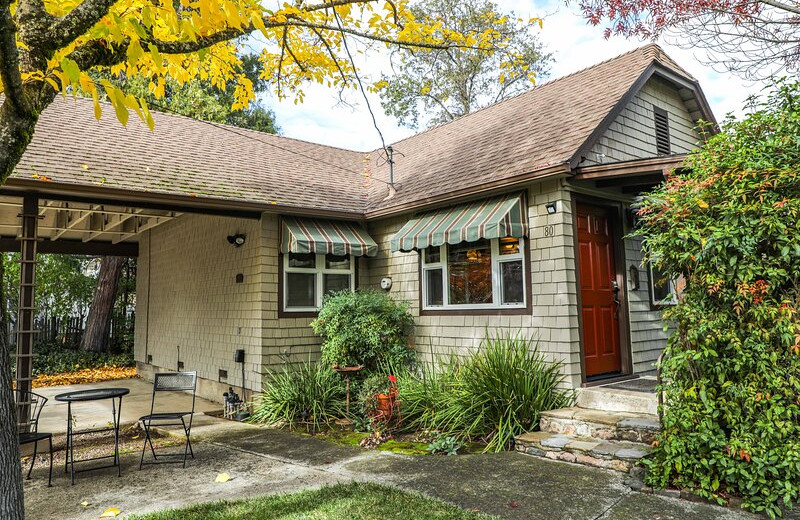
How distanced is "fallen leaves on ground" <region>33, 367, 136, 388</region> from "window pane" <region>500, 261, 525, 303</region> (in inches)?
402

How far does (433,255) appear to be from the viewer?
8.91 meters

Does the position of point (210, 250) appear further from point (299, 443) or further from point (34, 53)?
point (34, 53)

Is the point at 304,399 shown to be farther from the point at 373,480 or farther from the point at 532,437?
the point at 532,437

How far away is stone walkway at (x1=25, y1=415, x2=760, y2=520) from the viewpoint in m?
4.18

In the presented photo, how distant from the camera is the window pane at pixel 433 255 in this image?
8828 millimetres

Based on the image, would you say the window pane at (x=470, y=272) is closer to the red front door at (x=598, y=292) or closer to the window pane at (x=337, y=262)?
the red front door at (x=598, y=292)

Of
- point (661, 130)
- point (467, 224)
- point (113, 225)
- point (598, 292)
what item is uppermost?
point (661, 130)

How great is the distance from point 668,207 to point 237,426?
628cm

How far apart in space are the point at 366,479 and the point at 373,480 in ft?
0.25

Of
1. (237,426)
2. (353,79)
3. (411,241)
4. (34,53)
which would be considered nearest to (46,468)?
(237,426)

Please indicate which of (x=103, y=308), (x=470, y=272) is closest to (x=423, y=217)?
(x=470, y=272)

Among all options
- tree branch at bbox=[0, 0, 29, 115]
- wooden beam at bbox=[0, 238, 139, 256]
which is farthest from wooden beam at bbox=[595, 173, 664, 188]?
wooden beam at bbox=[0, 238, 139, 256]

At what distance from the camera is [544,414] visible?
6.38 m

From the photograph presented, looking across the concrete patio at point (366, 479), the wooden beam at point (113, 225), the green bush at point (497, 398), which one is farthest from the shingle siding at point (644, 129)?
the wooden beam at point (113, 225)
